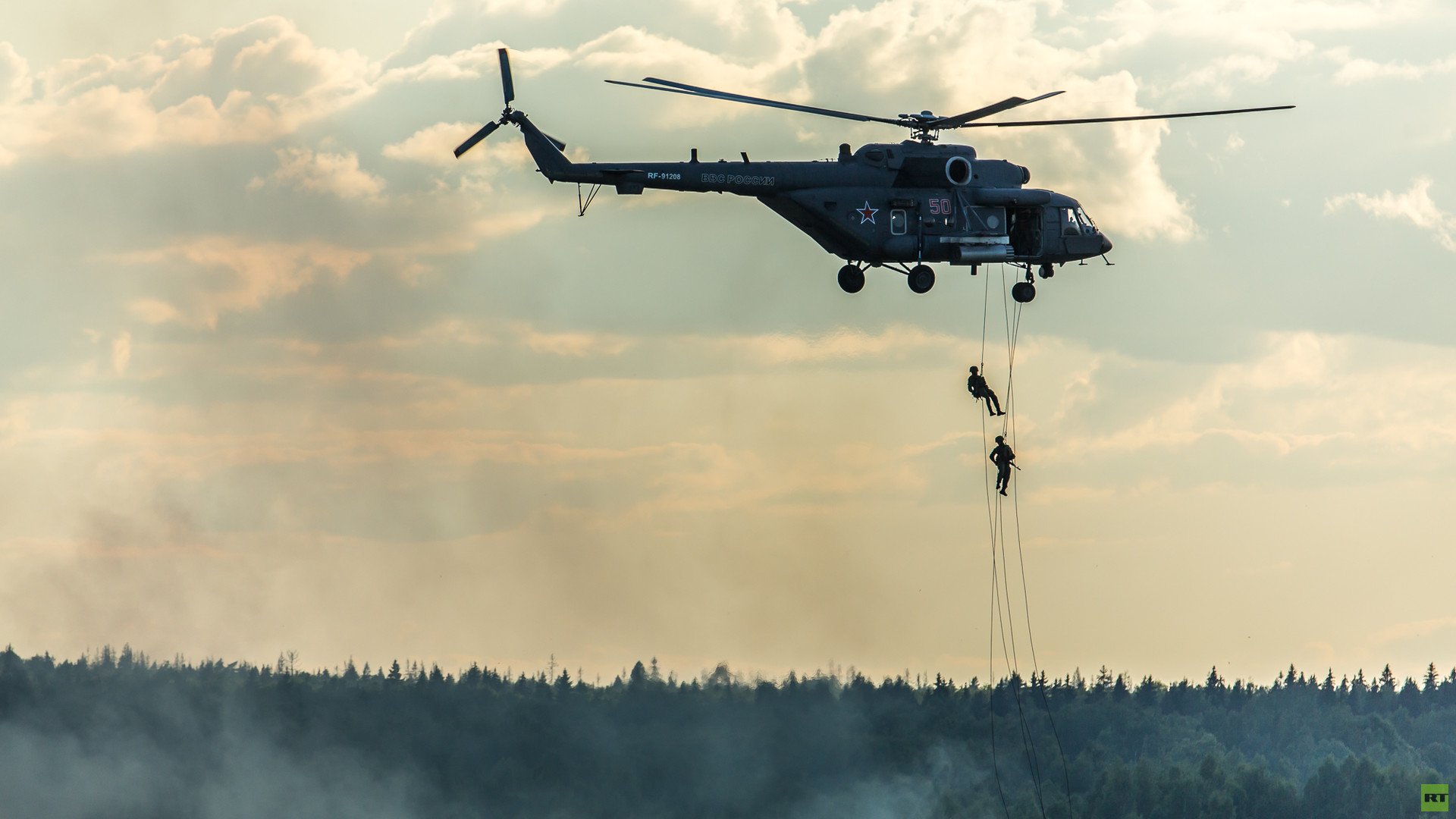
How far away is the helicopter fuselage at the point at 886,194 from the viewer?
48500 millimetres

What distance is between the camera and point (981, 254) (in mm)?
50375

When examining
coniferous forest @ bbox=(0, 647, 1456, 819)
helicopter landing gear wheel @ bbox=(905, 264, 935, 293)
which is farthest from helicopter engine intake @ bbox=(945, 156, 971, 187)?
coniferous forest @ bbox=(0, 647, 1456, 819)

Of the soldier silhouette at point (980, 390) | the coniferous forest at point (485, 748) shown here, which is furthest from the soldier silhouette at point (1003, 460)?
the coniferous forest at point (485, 748)

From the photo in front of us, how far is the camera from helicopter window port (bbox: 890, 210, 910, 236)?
162ft

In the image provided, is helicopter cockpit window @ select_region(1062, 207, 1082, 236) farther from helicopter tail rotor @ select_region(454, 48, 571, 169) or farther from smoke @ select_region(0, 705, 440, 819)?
smoke @ select_region(0, 705, 440, 819)

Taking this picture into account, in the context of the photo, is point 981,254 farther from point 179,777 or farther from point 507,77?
point 179,777

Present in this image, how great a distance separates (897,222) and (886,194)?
0.76m

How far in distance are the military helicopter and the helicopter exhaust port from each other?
27 mm

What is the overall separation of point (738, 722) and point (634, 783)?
12.6 meters

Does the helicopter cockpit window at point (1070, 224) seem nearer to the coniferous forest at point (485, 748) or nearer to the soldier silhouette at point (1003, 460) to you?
the soldier silhouette at point (1003, 460)

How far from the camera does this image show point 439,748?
16388 cm

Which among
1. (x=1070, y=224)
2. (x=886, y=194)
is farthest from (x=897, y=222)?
(x=1070, y=224)

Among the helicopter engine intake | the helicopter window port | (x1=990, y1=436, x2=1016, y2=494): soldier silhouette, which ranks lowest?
(x1=990, y1=436, x2=1016, y2=494): soldier silhouette

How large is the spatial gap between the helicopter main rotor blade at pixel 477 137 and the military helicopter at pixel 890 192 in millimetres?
18
